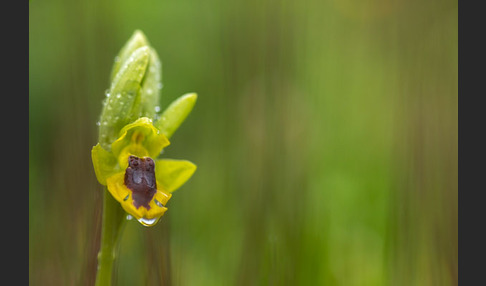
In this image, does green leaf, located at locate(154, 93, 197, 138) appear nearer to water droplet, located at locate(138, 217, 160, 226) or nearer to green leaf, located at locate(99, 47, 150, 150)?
green leaf, located at locate(99, 47, 150, 150)

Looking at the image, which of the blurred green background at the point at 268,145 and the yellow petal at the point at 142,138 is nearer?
the yellow petal at the point at 142,138

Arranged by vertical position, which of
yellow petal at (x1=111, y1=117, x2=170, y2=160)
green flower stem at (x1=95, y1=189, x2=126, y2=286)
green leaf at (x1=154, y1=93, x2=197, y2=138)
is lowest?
green flower stem at (x1=95, y1=189, x2=126, y2=286)

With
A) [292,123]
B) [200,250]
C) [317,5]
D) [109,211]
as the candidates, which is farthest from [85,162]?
[317,5]

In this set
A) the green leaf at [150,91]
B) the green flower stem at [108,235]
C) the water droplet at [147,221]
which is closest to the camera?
the water droplet at [147,221]

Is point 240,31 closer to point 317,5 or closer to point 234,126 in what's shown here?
point 234,126

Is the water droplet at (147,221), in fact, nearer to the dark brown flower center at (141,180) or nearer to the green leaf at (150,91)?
the dark brown flower center at (141,180)

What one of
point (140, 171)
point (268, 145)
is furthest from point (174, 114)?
point (268, 145)

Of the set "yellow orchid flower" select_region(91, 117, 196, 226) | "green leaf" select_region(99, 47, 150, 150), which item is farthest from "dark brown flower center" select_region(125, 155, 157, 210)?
"green leaf" select_region(99, 47, 150, 150)

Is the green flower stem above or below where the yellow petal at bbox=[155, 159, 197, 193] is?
below

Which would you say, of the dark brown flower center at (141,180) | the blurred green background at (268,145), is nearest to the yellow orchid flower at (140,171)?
the dark brown flower center at (141,180)
